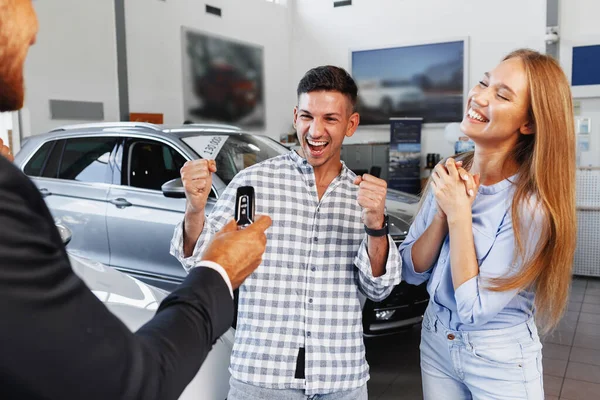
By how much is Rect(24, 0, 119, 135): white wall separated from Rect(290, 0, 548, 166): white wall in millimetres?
4539

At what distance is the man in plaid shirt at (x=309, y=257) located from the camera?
1.41 meters

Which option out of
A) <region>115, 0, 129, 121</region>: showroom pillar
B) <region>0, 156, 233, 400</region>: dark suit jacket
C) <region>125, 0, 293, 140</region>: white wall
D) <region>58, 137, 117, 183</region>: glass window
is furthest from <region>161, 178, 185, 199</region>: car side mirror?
<region>125, 0, 293, 140</region>: white wall

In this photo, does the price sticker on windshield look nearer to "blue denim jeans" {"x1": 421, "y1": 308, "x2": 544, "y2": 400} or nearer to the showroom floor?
the showroom floor

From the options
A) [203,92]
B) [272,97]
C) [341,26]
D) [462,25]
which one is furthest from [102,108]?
[462,25]

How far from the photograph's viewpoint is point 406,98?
10.1 metres

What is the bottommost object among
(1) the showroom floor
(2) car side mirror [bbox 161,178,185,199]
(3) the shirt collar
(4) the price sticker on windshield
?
(1) the showroom floor

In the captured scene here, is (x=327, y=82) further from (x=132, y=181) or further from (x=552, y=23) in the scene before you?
(x=552, y=23)

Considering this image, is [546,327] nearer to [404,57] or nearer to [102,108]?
[102,108]

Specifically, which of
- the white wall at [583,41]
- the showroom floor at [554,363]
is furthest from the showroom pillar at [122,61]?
the white wall at [583,41]

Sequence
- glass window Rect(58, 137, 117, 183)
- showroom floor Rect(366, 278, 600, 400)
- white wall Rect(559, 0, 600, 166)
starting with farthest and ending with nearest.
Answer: white wall Rect(559, 0, 600, 166), glass window Rect(58, 137, 117, 183), showroom floor Rect(366, 278, 600, 400)

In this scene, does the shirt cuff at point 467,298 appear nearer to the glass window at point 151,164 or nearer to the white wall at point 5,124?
the glass window at point 151,164

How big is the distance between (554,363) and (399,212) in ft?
4.96

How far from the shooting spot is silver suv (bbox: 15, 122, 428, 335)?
11.9 ft

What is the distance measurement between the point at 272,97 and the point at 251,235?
9755mm
